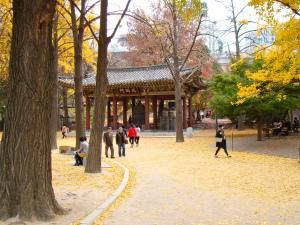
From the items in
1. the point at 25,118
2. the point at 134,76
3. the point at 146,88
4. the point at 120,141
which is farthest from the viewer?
the point at 134,76

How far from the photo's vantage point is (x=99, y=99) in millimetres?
13516

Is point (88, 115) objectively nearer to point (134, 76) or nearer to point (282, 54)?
point (134, 76)

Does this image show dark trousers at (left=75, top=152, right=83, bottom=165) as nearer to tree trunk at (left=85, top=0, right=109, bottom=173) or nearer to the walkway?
the walkway

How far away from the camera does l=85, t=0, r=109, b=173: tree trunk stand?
13281 millimetres

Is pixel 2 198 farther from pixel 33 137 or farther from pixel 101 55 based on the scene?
pixel 101 55

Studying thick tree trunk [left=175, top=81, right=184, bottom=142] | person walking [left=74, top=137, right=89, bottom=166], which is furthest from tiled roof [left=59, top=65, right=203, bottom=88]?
person walking [left=74, top=137, right=89, bottom=166]

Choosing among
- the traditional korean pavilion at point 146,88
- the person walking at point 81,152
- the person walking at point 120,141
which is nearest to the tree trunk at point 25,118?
the person walking at point 81,152

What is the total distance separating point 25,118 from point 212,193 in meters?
5.25

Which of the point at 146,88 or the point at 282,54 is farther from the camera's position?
the point at 146,88


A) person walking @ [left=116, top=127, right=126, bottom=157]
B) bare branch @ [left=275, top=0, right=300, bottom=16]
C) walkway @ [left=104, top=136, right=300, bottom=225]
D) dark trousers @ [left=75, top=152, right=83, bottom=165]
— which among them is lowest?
walkway @ [left=104, top=136, right=300, bottom=225]

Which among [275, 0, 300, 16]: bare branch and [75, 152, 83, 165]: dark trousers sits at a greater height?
[275, 0, 300, 16]: bare branch

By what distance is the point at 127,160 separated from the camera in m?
18.6

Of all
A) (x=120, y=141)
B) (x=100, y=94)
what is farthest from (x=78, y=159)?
(x=120, y=141)

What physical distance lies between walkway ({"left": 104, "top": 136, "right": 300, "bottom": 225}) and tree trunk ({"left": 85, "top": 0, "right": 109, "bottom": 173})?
5.21ft
